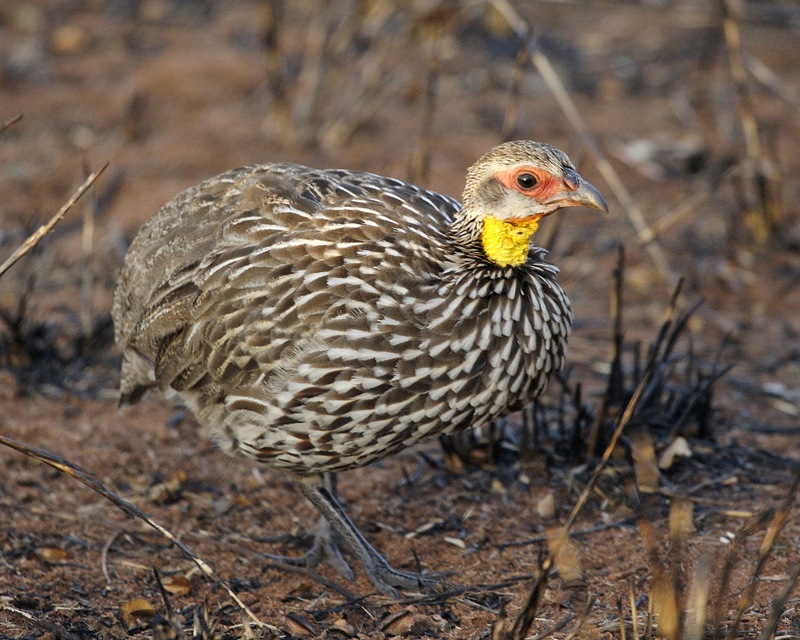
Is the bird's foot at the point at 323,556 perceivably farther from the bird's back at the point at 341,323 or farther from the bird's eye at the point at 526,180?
the bird's eye at the point at 526,180

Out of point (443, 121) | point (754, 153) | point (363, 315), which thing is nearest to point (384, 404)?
point (363, 315)

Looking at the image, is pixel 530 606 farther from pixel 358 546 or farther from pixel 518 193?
pixel 518 193

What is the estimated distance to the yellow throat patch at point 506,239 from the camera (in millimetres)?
4152

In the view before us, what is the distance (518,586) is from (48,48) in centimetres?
870

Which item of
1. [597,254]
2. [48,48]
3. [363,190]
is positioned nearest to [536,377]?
[363,190]

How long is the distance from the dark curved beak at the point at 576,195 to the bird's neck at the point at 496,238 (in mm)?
170

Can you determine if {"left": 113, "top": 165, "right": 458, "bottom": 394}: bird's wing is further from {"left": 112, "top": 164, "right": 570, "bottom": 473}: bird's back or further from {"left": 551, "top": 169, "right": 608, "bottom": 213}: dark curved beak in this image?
{"left": 551, "top": 169, "right": 608, "bottom": 213}: dark curved beak

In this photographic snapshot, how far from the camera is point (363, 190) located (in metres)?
4.49

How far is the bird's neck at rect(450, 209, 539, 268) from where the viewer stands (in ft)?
13.6

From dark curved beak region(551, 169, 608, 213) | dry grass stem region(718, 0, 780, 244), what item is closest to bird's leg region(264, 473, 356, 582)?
dark curved beak region(551, 169, 608, 213)

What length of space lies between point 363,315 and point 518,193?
0.75m

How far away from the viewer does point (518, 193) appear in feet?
13.4

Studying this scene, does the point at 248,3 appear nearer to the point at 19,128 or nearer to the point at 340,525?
the point at 19,128

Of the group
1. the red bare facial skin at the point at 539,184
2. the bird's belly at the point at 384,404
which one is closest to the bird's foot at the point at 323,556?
the bird's belly at the point at 384,404
